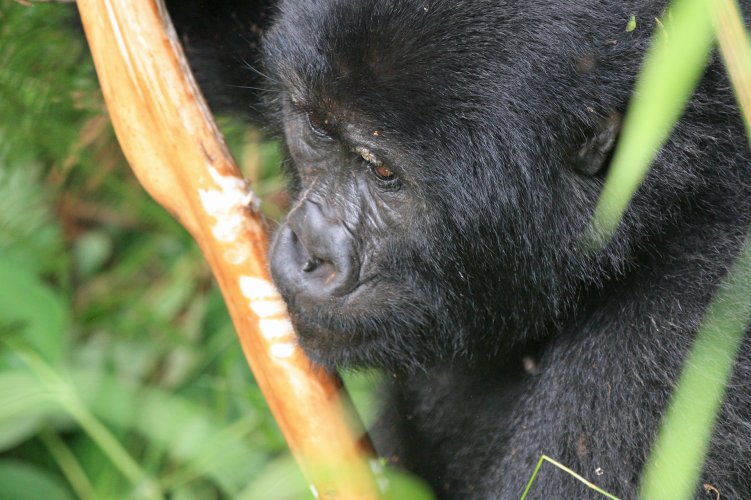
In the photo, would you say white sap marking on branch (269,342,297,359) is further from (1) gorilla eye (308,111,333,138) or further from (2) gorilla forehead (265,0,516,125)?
(2) gorilla forehead (265,0,516,125)

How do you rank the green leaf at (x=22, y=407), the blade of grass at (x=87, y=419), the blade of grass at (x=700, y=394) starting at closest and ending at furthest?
the blade of grass at (x=700, y=394) → the green leaf at (x=22, y=407) → the blade of grass at (x=87, y=419)

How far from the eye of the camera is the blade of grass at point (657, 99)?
1.52m

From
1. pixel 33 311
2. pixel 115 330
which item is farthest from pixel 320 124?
pixel 115 330

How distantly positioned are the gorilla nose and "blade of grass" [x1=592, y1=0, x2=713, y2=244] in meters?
0.68

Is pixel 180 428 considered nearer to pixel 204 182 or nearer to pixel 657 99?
pixel 204 182

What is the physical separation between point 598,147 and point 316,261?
819 millimetres

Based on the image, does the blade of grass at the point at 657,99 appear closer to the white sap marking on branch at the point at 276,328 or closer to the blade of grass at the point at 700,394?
the blade of grass at the point at 700,394

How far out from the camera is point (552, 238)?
8.24 feet

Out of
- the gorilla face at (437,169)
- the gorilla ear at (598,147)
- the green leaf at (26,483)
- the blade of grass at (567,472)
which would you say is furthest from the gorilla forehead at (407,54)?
the green leaf at (26,483)

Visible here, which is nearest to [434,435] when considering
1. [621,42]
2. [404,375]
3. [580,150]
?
[404,375]

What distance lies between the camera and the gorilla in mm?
2318

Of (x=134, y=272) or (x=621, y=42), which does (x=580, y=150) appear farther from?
(x=134, y=272)

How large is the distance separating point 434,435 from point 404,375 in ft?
1.28

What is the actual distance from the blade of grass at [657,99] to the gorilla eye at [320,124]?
2.50ft
